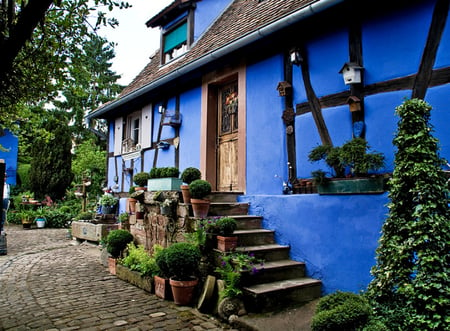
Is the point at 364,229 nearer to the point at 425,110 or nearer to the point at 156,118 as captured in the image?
the point at 425,110

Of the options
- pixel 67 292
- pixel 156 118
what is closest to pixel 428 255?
pixel 67 292

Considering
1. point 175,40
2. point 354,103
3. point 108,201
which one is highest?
point 175,40

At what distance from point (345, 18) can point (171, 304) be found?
174 inches

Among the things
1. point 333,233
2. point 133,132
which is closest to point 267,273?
point 333,233

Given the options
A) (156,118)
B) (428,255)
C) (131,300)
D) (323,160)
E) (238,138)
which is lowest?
(131,300)

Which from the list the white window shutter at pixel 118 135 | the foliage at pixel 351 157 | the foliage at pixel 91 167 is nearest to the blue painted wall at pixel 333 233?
the foliage at pixel 351 157

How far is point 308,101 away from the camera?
16.4 feet

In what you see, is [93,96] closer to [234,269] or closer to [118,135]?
[118,135]

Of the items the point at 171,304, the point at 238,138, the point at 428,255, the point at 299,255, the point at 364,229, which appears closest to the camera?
the point at 428,255

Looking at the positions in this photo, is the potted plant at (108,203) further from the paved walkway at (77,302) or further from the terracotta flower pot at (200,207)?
the terracotta flower pot at (200,207)

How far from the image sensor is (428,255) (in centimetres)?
277

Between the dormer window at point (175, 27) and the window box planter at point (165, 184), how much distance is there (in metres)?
3.72

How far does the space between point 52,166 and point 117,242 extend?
12275 mm

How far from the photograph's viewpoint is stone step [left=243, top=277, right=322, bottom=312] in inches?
145
